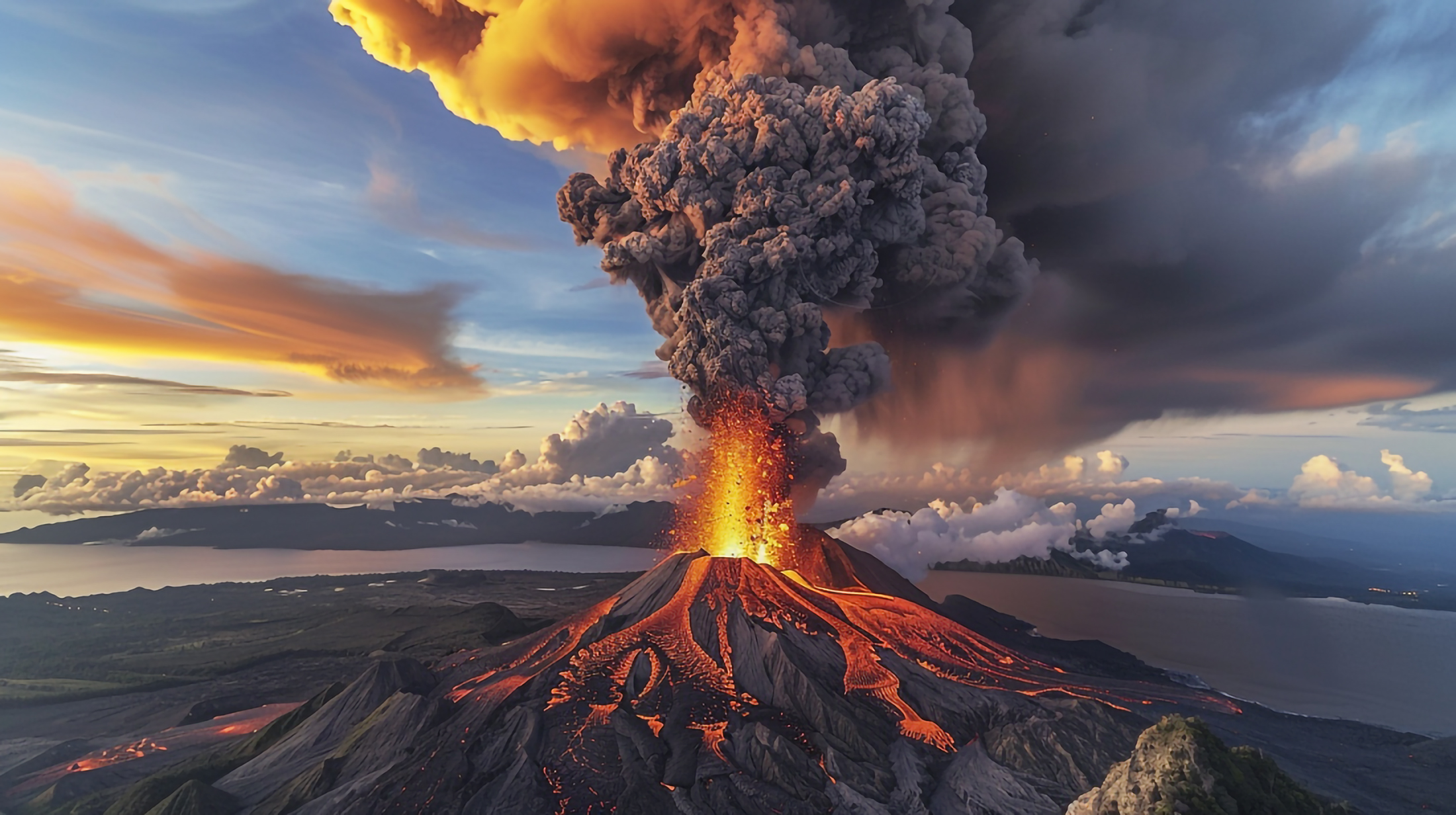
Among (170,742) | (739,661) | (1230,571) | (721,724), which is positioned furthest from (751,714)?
(1230,571)

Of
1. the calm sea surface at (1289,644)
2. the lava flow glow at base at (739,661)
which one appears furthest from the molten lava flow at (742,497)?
the calm sea surface at (1289,644)

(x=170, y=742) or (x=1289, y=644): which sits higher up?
(x=1289, y=644)

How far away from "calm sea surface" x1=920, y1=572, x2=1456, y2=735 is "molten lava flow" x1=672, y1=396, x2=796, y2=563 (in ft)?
104

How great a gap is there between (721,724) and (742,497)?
16964mm

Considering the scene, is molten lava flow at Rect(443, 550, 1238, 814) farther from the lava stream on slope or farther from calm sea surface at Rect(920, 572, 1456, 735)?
calm sea surface at Rect(920, 572, 1456, 735)

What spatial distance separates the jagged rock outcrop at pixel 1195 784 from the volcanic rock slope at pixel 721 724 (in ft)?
31.7

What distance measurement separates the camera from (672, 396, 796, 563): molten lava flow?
4103 cm

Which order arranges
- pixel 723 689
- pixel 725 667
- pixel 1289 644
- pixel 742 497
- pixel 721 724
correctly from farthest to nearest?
1. pixel 1289 644
2. pixel 742 497
3. pixel 725 667
4. pixel 723 689
5. pixel 721 724

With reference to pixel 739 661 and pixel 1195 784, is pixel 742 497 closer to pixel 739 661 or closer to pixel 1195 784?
pixel 739 661

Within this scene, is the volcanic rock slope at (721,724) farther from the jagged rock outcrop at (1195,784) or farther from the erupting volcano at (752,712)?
the jagged rock outcrop at (1195,784)

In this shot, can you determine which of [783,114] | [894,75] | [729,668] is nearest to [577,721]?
[729,668]

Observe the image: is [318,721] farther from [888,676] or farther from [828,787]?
[888,676]

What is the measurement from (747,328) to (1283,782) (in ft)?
94.6

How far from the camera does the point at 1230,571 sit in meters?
124
